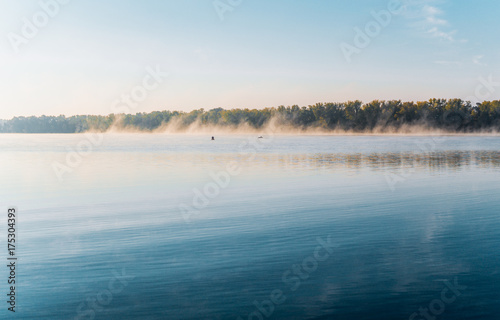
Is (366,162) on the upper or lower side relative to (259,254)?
upper

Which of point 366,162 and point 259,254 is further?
point 366,162

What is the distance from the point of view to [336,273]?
1188cm

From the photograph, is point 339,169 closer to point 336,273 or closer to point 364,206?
point 364,206

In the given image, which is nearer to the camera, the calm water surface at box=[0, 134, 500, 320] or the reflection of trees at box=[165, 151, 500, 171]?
the calm water surface at box=[0, 134, 500, 320]

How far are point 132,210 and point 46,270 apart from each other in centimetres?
820

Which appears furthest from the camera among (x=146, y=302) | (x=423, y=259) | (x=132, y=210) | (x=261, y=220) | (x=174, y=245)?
(x=132, y=210)

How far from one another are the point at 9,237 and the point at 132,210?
18.0 ft

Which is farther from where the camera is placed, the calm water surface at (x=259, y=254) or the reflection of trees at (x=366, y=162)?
the reflection of trees at (x=366, y=162)

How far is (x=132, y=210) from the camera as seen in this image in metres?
20.6

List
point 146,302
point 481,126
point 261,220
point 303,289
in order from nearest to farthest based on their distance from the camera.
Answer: point 146,302 < point 303,289 < point 261,220 < point 481,126

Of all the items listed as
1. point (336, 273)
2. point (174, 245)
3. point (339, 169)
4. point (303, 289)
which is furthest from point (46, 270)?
point (339, 169)

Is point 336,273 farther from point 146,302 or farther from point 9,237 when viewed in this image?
point 9,237

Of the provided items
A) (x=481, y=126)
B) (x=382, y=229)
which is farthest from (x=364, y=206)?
(x=481, y=126)

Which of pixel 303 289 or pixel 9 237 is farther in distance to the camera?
pixel 9 237
